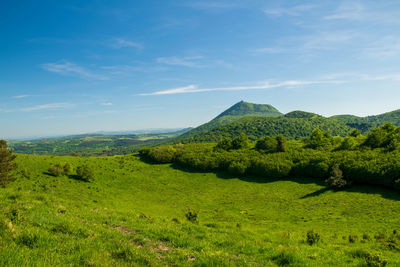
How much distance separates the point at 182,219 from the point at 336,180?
4516cm

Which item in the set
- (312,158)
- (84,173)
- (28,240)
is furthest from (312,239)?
(312,158)

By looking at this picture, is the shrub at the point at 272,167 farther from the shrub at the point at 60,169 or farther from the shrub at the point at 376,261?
the shrub at the point at 60,169

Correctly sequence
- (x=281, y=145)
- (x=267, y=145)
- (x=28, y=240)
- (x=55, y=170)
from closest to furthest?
(x=28, y=240), (x=55, y=170), (x=281, y=145), (x=267, y=145)

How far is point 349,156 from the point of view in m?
58.5

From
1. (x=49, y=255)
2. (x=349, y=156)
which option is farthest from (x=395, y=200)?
(x=49, y=255)

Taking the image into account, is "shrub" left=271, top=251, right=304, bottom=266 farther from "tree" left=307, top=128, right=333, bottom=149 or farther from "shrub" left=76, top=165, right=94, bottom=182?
"tree" left=307, top=128, right=333, bottom=149

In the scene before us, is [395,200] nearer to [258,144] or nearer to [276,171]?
[276,171]

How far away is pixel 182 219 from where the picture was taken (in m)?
26.0

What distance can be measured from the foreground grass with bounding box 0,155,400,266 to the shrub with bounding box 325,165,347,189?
2.64m

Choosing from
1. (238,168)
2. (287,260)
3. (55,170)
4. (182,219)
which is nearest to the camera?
(287,260)

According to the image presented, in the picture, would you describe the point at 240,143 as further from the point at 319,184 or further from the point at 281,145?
the point at 319,184

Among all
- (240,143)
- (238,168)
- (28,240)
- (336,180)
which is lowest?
(336,180)

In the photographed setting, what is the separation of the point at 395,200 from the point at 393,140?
2867 cm

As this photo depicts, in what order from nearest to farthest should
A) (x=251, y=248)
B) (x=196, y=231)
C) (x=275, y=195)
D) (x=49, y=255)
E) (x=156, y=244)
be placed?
(x=49, y=255) → (x=156, y=244) → (x=251, y=248) → (x=196, y=231) → (x=275, y=195)
